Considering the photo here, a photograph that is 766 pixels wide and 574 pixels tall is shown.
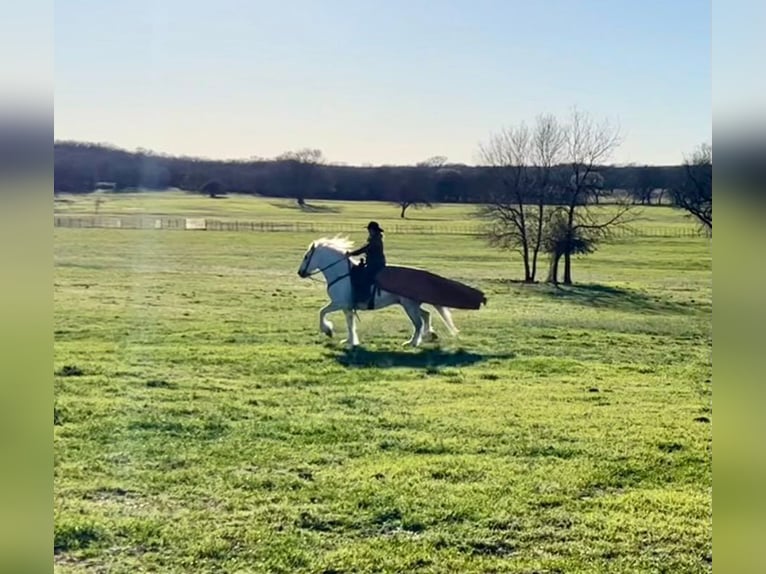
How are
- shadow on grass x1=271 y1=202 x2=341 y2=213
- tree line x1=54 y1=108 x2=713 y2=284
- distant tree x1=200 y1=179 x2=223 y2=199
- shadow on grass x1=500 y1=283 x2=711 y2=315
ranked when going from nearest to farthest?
1. tree line x1=54 y1=108 x2=713 y2=284
2. distant tree x1=200 y1=179 x2=223 y2=199
3. shadow on grass x1=271 y1=202 x2=341 y2=213
4. shadow on grass x1=500 y1=283 x2=711 y2=315

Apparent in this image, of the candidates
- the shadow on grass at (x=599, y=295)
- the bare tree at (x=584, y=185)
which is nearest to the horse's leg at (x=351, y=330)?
the shadow on grass at (x=599, y=295)

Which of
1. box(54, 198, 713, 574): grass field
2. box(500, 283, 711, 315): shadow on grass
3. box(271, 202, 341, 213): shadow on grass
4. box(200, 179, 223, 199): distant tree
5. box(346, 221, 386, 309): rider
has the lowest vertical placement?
box(54, 198, 713, 574): grass field

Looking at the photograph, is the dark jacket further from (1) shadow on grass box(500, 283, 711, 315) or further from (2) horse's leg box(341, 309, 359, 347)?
(1) shadow on grass box(500, 283, 711, 315)

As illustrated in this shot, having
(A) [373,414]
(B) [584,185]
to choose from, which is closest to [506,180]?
(B) [584,185]

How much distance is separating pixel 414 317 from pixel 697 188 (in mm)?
1341

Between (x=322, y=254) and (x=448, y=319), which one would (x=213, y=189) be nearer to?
(x=322, y=254)

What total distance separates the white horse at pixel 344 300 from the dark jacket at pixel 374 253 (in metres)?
0.06

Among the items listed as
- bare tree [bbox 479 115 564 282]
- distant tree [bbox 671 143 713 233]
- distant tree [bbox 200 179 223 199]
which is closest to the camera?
distant tree [bbox 671 143 713 233]

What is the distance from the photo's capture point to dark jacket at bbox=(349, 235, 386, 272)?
2.89m

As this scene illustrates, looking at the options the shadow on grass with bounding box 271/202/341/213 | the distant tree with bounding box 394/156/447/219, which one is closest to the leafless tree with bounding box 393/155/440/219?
the distant tree with bounding box 394/156/447/219

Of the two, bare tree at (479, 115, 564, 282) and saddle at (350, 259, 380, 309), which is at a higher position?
bare tree at (479, 115, 564, 282)

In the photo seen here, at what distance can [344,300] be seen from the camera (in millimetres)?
3078
